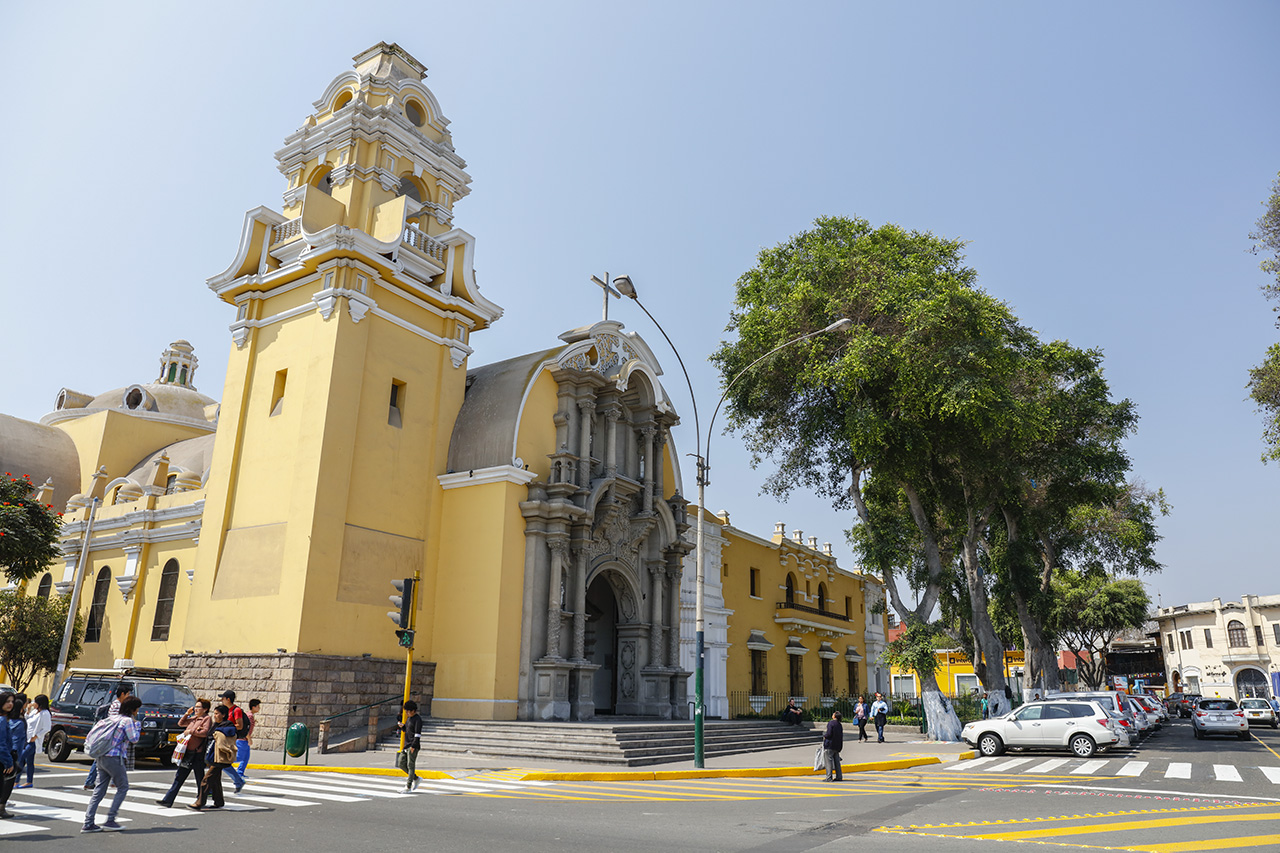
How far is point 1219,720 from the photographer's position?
1131 inches

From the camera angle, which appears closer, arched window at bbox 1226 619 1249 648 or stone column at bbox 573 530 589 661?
stone column at bbox 573 530 589 661

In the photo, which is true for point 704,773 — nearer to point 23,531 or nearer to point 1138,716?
point 23,531

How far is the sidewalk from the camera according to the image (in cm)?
1560

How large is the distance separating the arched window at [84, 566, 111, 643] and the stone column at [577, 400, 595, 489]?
18109 millimetres

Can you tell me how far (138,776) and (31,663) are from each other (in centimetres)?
1967

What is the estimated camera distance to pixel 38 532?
25469mm

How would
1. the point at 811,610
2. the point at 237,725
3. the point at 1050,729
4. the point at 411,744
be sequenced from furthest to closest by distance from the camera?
the point at 811,610
the point at 1050,729
the point at 237,725
the point at 411,744

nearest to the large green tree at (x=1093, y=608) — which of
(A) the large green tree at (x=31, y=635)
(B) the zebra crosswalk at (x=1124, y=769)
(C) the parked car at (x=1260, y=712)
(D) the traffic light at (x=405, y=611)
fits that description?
(C) the parked car at (x=1260, y=712)

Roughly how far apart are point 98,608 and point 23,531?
5.71 metres

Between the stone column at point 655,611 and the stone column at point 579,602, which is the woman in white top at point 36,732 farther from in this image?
the stone column at point 655,611

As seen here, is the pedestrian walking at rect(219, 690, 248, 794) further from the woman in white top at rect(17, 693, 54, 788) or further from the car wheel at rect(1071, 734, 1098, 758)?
the car wheel at rect(1071, 734, 1098, 758)

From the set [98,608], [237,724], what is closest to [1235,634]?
[98,608]

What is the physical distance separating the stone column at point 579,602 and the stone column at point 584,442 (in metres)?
1.71

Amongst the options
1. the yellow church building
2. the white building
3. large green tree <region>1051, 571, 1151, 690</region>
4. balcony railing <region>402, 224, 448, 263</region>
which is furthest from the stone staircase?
the white building
